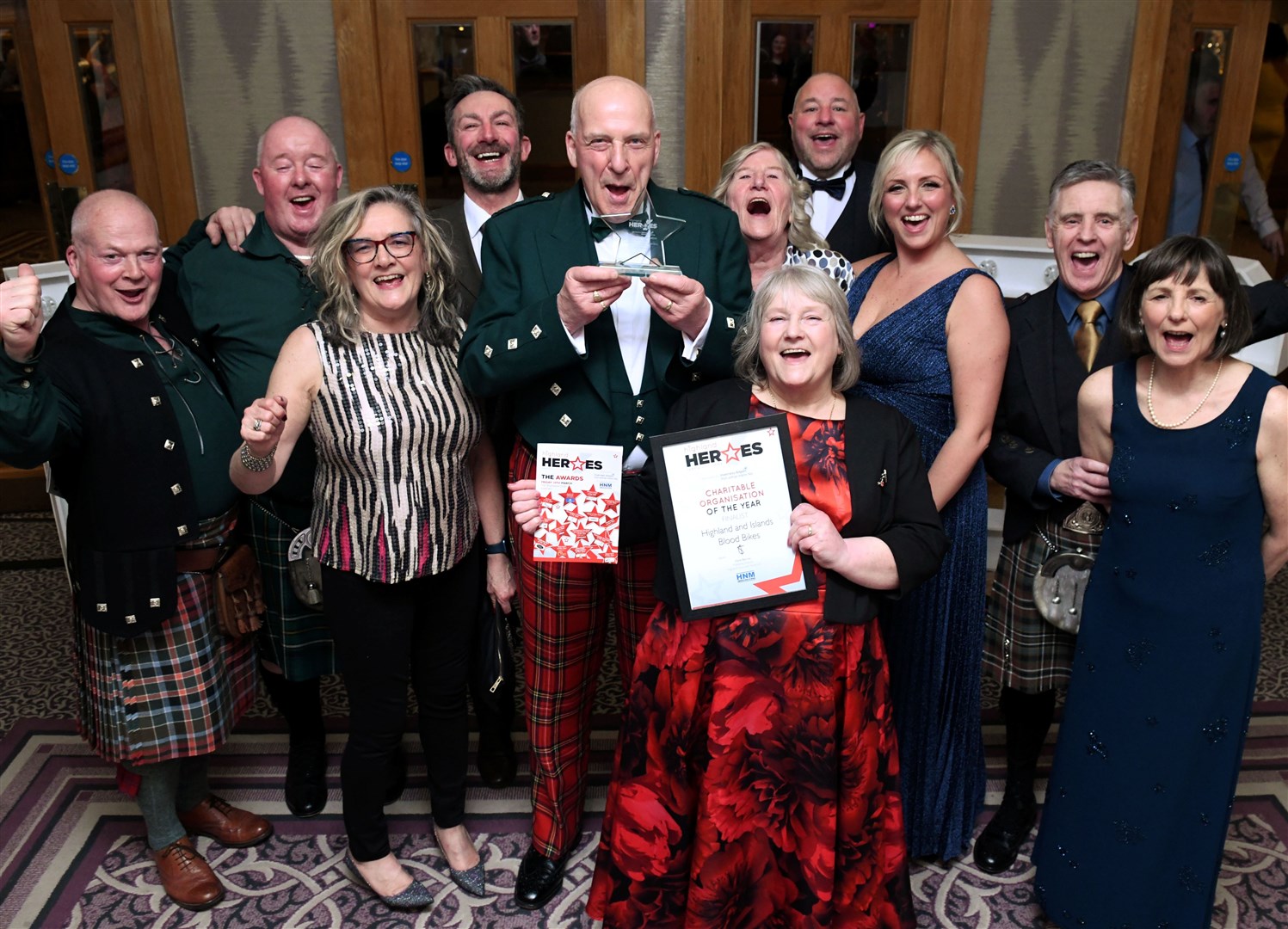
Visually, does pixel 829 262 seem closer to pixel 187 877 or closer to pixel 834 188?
pixel 834 188

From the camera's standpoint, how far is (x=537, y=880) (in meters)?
2.53

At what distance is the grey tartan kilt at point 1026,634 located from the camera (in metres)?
2.44

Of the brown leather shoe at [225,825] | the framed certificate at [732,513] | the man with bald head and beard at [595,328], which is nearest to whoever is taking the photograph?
the framed certificate at [732,513]

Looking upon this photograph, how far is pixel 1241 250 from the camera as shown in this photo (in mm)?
7355

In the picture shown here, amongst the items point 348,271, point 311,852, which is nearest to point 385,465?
point 348,271

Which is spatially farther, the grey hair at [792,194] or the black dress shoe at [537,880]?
the grey hair at [792,194]

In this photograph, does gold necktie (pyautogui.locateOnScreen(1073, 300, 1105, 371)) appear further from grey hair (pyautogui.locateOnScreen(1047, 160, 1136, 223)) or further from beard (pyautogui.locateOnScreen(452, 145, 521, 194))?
beard (pyautogui.locateOnScreen(452, 145, 521, 194))

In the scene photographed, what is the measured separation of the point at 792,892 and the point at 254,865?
1.41 m

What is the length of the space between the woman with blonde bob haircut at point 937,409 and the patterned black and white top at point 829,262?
1.4 inches

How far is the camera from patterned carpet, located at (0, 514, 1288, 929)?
8.17 feet

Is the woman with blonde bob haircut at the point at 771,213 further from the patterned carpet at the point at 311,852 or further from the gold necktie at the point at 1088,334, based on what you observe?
the patterned carpet at the point at 311,852

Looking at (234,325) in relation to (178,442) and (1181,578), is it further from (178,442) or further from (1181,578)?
(1181,578)

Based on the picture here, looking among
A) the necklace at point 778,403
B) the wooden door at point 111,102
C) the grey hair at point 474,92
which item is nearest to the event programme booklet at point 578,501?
the necklace at point 778,403

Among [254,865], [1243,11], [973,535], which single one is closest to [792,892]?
[973,535]
